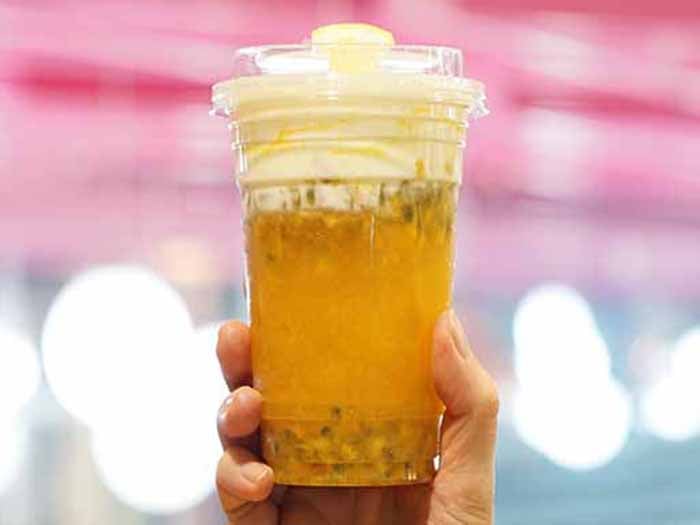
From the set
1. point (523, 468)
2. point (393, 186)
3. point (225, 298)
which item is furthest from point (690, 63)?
point (393, 186)

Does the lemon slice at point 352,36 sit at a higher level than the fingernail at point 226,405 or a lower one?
higher

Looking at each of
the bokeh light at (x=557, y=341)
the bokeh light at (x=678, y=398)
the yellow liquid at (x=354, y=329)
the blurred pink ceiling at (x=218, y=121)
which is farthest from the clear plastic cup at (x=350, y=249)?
the bokeh light at (x=678, y=398)

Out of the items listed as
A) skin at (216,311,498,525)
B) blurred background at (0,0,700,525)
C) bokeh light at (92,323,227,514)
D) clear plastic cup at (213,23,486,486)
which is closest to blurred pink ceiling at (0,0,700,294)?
blurred background at (0,0,700,525)

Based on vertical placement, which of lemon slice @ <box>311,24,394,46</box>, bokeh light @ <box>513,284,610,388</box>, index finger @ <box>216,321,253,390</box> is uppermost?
lemon slice @ <box>311,24,394,46</box>

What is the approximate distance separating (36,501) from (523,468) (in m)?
1.06

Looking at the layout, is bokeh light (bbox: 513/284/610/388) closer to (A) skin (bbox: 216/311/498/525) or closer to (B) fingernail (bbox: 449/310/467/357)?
(A) skin (bbox: 216/311/498/525)

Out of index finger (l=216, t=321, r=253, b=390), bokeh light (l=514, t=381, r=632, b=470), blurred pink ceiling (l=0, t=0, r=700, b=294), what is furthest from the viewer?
bokeh light (l=514, t=381, r=632, b=470)

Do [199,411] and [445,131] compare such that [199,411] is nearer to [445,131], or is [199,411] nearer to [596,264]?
[596,264]

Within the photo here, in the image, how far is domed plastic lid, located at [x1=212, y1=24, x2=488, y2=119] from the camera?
3.98 feet

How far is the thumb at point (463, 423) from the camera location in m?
1.23

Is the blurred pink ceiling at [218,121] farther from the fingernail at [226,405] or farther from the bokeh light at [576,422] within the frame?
the fingernail at [226,405]

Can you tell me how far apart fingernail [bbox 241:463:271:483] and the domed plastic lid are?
356 millimetres

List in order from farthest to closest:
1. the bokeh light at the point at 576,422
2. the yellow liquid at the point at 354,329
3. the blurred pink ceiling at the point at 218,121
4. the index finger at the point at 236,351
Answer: the bokeh light at the point at 576,422 < the blurred pink ceiling at the point at 218,121 < the index finger at the point at 236,351 < the yellow liquid at the point at 354,329

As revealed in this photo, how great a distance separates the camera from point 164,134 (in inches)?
104
